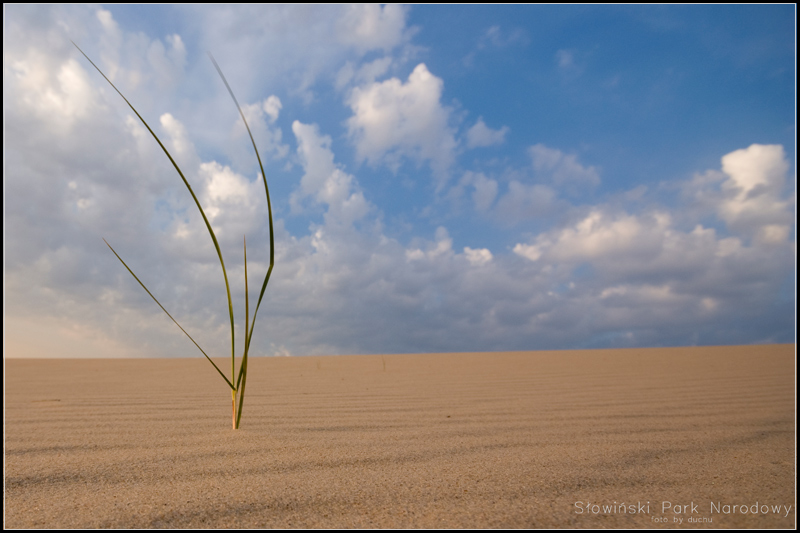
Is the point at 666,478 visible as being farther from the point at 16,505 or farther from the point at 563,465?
the point at 16,505

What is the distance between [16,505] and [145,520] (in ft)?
1.21

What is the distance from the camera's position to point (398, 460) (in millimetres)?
1475

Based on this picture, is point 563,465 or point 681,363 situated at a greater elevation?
point 563,465

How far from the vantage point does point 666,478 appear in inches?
53.3

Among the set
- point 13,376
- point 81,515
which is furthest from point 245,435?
point 13,376

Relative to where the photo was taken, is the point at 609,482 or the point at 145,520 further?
the point at 609,482

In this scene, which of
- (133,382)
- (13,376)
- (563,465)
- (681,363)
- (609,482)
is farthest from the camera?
(681,363)

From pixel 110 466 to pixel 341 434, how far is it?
31.4 inches

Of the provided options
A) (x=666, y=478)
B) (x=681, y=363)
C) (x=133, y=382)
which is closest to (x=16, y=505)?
(x=666, y=478)

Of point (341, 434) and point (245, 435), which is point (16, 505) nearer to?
point (245, 435)

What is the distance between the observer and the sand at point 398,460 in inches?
41.6

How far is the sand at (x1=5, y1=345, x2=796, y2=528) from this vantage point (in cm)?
106

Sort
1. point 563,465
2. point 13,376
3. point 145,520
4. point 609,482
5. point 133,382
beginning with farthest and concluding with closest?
point 13,376
point 133,382
point 563,465
point 609,482
point 145,520

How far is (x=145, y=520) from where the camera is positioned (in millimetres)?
1007
